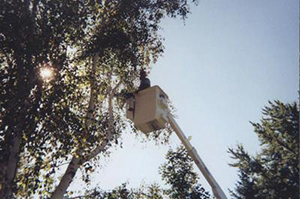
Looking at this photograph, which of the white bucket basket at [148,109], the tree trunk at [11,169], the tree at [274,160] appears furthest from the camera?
the tree at [274,160]

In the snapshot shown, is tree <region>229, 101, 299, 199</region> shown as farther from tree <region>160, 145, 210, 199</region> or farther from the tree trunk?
the tree trunk

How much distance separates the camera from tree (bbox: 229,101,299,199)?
1567cm

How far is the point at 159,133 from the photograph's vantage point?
42.9ft

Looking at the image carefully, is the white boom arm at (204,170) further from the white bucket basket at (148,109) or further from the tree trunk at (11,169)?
the tree trunk at (11,169)

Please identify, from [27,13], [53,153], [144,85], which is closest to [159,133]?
[144,85]

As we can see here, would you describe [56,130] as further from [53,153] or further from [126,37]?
[126,37]

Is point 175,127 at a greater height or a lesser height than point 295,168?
greater

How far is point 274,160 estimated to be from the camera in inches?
688

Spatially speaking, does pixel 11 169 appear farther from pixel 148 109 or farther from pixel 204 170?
pixel 204 170

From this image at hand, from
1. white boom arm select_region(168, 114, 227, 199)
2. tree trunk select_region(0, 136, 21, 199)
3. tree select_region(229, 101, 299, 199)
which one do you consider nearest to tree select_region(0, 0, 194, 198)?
tree trunk select_region(0, 136, 21, 199)

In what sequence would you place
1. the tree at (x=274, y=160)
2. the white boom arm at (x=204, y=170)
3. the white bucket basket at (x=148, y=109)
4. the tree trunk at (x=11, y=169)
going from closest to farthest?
the tree trunk at (x=11, y=169) → the white bucket basket at (x=148, y=109) → the white boom arm at (x=204, y=170) → the tree at (x=274, y=160)

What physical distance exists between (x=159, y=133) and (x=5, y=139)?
801 cm

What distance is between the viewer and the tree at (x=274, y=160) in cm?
1567

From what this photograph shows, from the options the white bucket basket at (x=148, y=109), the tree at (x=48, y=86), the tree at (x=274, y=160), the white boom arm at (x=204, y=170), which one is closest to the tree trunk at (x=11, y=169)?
the tree at (x=48, y=86)
